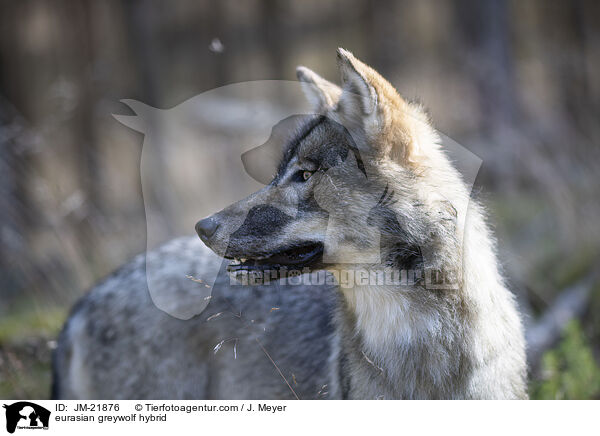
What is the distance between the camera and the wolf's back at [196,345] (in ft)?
10.7

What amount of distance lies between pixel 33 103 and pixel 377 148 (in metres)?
6.53

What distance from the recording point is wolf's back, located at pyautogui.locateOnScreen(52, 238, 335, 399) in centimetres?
328

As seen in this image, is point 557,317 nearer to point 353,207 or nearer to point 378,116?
point 353,207

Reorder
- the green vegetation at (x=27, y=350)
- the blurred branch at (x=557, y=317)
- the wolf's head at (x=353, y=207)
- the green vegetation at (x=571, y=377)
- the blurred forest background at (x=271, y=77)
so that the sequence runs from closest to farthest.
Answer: the wolf's head at (x=353, y=207)
the green vegetation at (x=571, y=377)
the green vegetation at (x=27, y=350)
the blurred branch at (x=557, y=317)
the blurred forest background at (x=271, y=77)

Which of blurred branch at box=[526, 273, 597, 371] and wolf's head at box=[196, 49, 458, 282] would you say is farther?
blurred branch at box=[526, 273, 597, 371]

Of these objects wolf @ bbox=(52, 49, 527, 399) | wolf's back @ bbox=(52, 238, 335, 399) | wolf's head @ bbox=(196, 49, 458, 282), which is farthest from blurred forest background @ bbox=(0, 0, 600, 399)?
wolf's head @ bbox=(196, 49, 458, 282)

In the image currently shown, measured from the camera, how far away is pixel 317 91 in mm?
3113

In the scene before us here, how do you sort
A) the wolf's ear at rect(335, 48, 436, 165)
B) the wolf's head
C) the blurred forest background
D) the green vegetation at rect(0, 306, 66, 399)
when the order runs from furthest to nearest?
the blurred forest background < the green vegetation at rect(0, 306, 66, 399) < the wolf's head < the wolf's ear at rect(335, 48, 436, 165)

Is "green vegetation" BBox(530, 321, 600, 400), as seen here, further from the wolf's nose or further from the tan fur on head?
the wolf's nose

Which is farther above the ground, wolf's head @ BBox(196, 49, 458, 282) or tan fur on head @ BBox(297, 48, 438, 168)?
tan fur on head @ BBox(297, 48, 438, 168)

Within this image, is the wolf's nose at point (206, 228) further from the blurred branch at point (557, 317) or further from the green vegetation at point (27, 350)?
the blurred branch at point (557, 317)

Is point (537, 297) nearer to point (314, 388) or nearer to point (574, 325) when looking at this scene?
point (574, 325)
